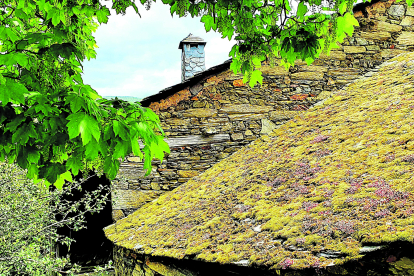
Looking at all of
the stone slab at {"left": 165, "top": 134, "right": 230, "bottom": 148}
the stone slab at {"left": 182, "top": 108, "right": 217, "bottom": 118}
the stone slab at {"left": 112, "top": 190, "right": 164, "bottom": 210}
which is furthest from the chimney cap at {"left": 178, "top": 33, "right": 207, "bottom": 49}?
the stone slab at {"left": 112, "top": 190, "right": 164, "bottom": 210}

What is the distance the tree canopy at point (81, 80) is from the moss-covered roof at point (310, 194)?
3.29 feet

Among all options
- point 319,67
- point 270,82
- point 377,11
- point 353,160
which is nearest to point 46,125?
point 353,160

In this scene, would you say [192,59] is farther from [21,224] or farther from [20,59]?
[20,59]

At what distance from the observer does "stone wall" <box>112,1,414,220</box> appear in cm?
575

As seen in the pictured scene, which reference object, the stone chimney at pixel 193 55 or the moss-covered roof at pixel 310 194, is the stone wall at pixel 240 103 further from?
the stone chimney at pixel 193 55

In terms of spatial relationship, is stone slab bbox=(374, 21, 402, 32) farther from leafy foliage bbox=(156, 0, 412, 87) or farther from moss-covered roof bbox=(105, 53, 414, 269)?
leafy foliage bbox=(156, 0, 412, 87)

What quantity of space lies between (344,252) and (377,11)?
5.86 meters

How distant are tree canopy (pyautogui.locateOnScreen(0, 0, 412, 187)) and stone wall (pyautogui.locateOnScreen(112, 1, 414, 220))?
262 cm

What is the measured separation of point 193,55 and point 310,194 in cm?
728

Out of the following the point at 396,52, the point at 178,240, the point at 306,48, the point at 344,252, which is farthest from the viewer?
the point at 396,52

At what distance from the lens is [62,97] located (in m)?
2.35

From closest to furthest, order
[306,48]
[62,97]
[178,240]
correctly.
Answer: [62,97] → [306,48] → [178,240]

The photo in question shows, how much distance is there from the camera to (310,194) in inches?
98.2

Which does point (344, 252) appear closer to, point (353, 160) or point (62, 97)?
point (353, 160)
